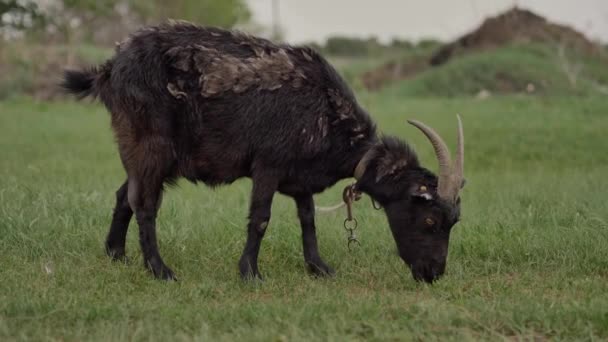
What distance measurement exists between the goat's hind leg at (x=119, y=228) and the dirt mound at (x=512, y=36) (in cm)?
1789

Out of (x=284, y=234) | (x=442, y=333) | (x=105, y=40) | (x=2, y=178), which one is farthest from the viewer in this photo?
(x=105, y=40)

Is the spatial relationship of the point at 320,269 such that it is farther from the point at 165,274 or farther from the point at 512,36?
the point at 512,36

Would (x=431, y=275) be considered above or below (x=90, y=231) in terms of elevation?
above

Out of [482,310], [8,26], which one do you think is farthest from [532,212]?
[8,26]

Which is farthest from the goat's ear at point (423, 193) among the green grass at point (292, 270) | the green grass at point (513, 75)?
the green grass at point (513, 75)

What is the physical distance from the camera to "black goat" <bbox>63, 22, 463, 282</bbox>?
564 cm

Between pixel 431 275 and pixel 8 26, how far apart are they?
60.0 feet

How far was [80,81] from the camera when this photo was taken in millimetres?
6023

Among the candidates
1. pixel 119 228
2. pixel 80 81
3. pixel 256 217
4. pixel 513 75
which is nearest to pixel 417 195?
pixel 256 217

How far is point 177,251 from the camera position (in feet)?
20.8

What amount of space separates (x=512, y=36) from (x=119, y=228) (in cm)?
1888

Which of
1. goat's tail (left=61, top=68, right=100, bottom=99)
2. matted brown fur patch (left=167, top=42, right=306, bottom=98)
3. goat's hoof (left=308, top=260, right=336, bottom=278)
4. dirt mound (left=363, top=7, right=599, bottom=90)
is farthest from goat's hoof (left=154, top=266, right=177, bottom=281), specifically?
dirt mound (left=363, top=7, right=599, bottom=90)

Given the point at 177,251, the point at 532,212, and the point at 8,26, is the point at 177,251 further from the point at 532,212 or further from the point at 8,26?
the point at 8,26

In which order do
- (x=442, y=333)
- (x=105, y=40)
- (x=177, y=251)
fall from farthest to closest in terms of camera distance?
(x=105, y=40) → (x=177, y=251) → (x=442, y=333)
